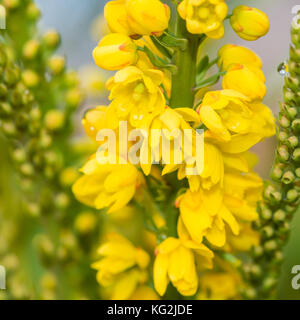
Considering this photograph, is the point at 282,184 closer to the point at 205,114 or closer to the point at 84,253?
the point at 205,114

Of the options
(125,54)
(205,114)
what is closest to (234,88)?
(205,114)

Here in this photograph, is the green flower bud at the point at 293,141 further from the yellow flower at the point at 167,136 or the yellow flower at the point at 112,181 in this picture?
the yellow flower at the point at 112,181

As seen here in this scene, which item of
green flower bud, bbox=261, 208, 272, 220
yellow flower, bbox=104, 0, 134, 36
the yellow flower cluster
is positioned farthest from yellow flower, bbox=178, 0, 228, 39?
green flower bud, bbox=261, 208, 272, 220

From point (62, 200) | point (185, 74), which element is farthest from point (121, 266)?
point (185, 74)

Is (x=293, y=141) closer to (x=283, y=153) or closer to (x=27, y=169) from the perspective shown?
(x=283, y=153)
